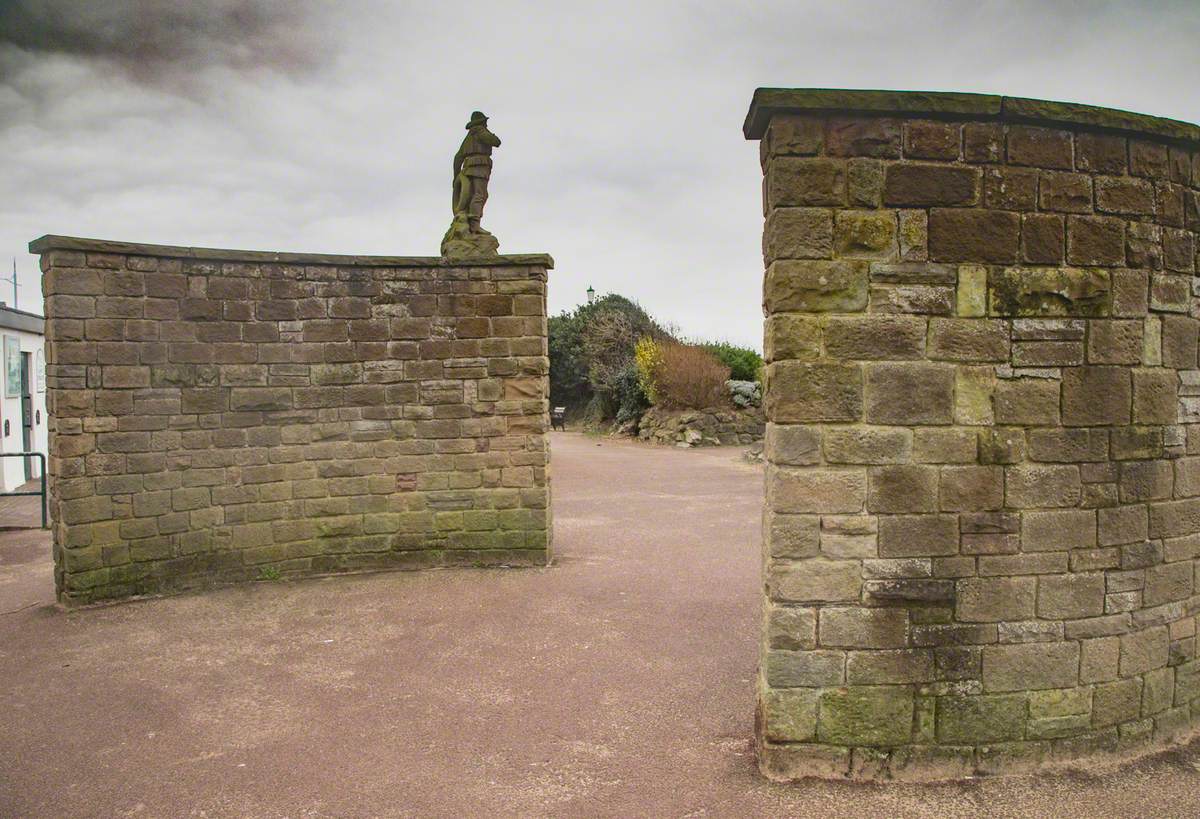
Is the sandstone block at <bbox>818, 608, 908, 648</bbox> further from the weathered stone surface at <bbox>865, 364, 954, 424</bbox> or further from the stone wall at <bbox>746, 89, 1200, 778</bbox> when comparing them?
the weathered stone surface at <bbox>865, 364, 954, 424</bbox>

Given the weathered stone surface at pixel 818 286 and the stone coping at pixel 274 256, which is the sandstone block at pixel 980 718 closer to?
the weathered stone surface at pixel 818 286

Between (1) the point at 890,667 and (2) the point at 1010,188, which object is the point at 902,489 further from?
(2) the point at 1010,188

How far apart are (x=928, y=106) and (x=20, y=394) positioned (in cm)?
1600

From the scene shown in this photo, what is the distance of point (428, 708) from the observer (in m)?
4.69

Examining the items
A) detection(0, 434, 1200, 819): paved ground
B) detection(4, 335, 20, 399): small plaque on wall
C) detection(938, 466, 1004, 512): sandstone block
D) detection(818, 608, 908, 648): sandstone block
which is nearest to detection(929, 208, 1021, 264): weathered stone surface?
detection(938, 466, 1004, 512): sandstone block

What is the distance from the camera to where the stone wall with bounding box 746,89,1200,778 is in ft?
11.8

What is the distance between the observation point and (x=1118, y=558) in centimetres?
382

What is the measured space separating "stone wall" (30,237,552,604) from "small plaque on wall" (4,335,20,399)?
8811 millimetres

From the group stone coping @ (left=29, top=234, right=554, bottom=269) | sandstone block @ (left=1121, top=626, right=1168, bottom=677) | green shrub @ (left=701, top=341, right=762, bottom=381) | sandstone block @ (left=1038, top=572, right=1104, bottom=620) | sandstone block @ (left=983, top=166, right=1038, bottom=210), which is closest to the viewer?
sandstone block @ (left=983, top=166, right=1038, bottom=210)

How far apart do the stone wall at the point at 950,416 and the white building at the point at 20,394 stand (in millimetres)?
13593

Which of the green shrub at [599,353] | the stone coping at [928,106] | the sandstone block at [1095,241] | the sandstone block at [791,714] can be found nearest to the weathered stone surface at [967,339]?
the sandstone block at [1095,241]

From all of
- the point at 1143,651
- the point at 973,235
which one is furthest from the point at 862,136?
the point at 1143,651

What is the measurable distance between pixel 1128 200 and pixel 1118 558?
174 centimetres

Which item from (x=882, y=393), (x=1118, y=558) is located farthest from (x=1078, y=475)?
(x=882, y=393)
